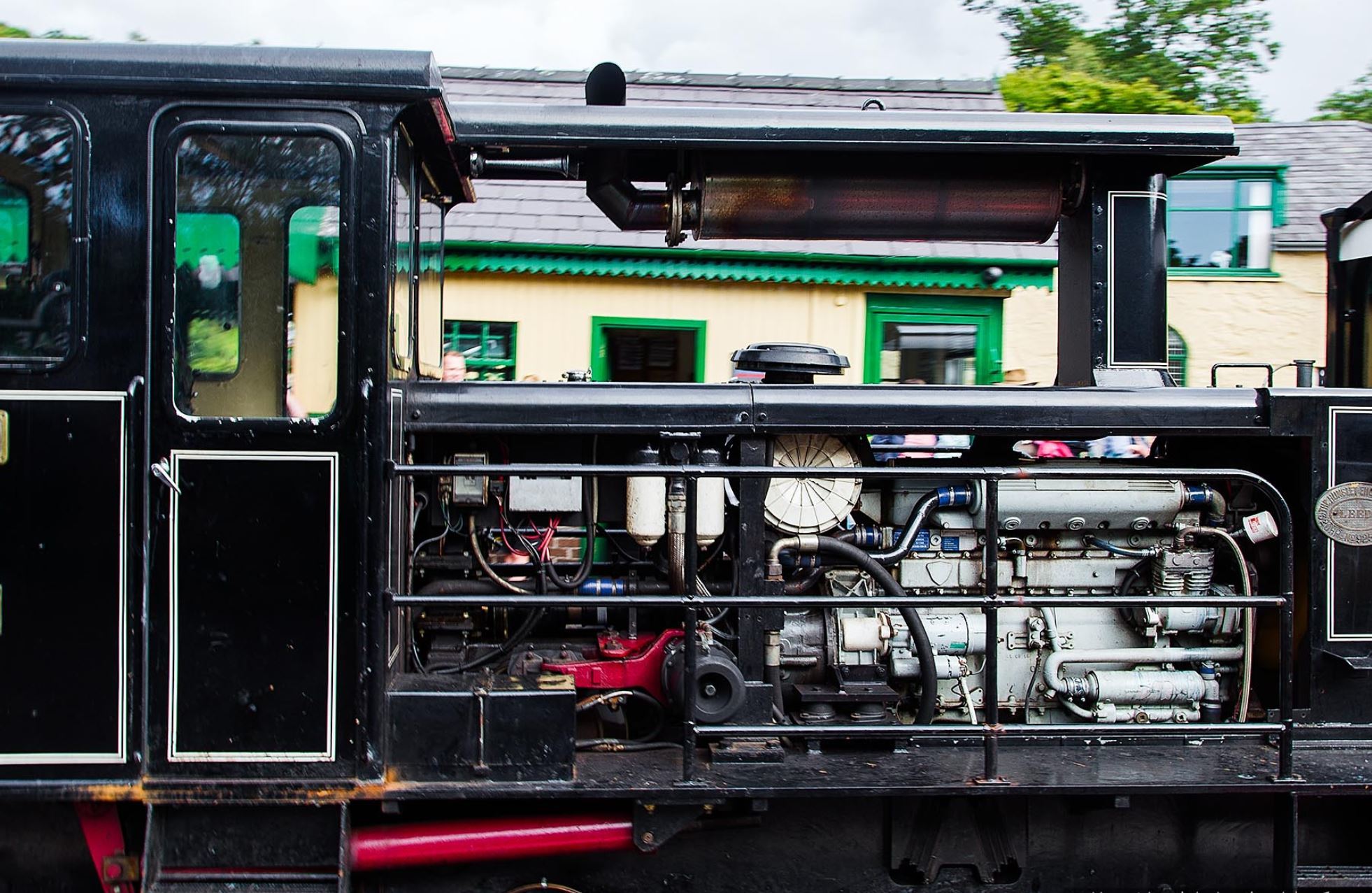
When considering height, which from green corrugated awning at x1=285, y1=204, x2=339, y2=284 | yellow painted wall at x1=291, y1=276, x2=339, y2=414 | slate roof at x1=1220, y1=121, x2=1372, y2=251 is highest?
slate roof at x1=1220, y1=121, x2=1372, y2=251

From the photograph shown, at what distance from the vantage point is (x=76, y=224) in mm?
3008

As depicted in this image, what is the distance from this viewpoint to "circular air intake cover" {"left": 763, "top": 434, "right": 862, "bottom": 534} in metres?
3.69

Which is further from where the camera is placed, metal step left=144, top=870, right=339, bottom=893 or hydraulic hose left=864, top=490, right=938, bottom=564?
hydraulic hose left=864, top=490, right=938, bottom=564

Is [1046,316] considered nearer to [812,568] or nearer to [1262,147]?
[1262,147]

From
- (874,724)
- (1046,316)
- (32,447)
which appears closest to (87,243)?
(32,447)

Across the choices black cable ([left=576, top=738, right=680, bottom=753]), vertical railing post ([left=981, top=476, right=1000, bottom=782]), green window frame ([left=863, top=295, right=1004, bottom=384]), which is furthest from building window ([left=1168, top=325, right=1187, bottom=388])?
black cable ([left=576, top=738, right=680, bottom=753])

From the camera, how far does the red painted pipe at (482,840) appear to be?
3.18 metres

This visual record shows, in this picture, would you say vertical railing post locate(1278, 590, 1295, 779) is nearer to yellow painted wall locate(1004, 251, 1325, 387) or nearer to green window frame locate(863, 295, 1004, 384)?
green window frame locate(863, 295, 1004, 384)

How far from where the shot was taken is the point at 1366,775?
11.1 ft

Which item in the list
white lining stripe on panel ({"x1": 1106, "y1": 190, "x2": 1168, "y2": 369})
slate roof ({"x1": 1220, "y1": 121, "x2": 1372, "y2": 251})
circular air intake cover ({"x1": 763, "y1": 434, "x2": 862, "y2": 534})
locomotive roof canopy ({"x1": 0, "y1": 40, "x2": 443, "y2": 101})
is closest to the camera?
locomotive roof canopy ({"x1": 0, "y1": 40, "x2": 443, "y2": 101})

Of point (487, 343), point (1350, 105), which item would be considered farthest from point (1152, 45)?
point (487, 343)

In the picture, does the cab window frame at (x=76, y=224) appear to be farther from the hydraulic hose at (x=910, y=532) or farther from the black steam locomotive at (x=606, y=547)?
the hydraulic hose at (x=910, y=532)

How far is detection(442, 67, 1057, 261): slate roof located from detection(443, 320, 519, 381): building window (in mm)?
868

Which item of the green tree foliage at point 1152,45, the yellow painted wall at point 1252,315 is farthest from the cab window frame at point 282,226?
the green tree foliage at point 1152,45
